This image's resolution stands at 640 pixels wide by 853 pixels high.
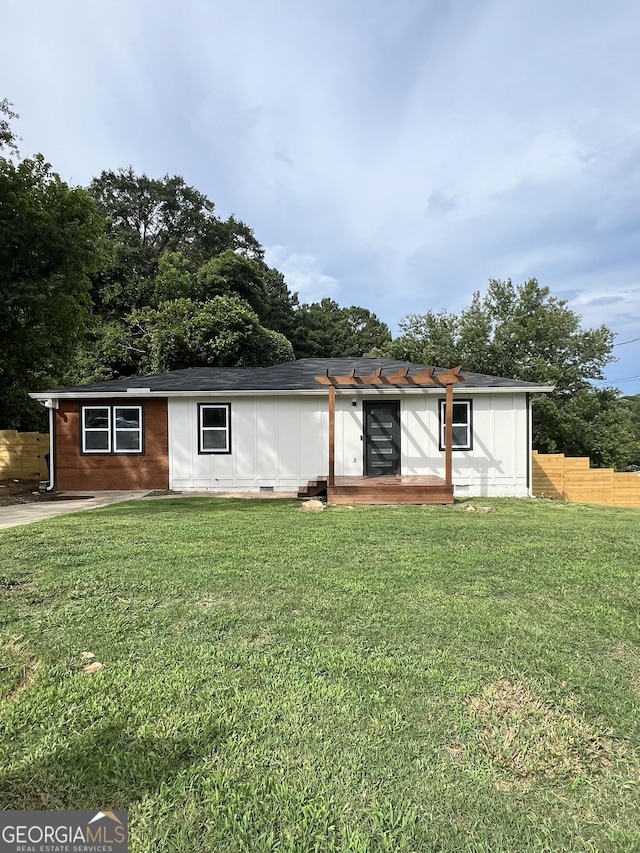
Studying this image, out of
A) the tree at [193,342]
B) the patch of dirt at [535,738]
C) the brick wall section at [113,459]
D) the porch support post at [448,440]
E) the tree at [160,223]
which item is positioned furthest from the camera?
the tree at [160,223]

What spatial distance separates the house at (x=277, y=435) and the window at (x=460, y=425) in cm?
3

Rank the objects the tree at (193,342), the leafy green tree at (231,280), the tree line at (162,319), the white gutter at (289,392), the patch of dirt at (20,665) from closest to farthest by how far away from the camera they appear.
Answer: the patch of dirt at (20,665) < the white gutter at (289,392) < the tree line at (162,319) < the tree at (193,342) < the leafy green tree at (231,280)

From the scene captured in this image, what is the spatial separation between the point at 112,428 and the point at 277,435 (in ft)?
14.2

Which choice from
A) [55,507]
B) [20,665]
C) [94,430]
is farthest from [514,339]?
[20,665]

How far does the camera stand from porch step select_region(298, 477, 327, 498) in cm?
1038

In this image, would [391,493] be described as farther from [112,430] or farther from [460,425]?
[112,430]

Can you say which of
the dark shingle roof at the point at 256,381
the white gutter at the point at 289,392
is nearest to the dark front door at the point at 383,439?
the white gutter at the point at 289,392

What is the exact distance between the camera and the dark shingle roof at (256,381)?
1081 cm

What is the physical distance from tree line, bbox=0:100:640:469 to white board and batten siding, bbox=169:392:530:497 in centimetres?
725

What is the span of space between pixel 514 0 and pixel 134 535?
1232 centimetres

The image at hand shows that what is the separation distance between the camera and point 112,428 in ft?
36.8

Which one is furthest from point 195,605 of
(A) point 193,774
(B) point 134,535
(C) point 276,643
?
(B) point 134,535

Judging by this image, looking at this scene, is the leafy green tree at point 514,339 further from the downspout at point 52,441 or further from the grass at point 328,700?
the grass at point 328,700

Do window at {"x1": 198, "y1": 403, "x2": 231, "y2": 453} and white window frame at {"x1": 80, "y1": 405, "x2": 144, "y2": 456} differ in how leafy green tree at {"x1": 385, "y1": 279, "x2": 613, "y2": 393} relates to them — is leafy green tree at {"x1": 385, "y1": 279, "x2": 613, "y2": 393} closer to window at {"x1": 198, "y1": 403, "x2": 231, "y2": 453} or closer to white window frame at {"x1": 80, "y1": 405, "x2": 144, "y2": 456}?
window at {"x1": 198, "y1": 403, "x2": 231, "y2": 453}
